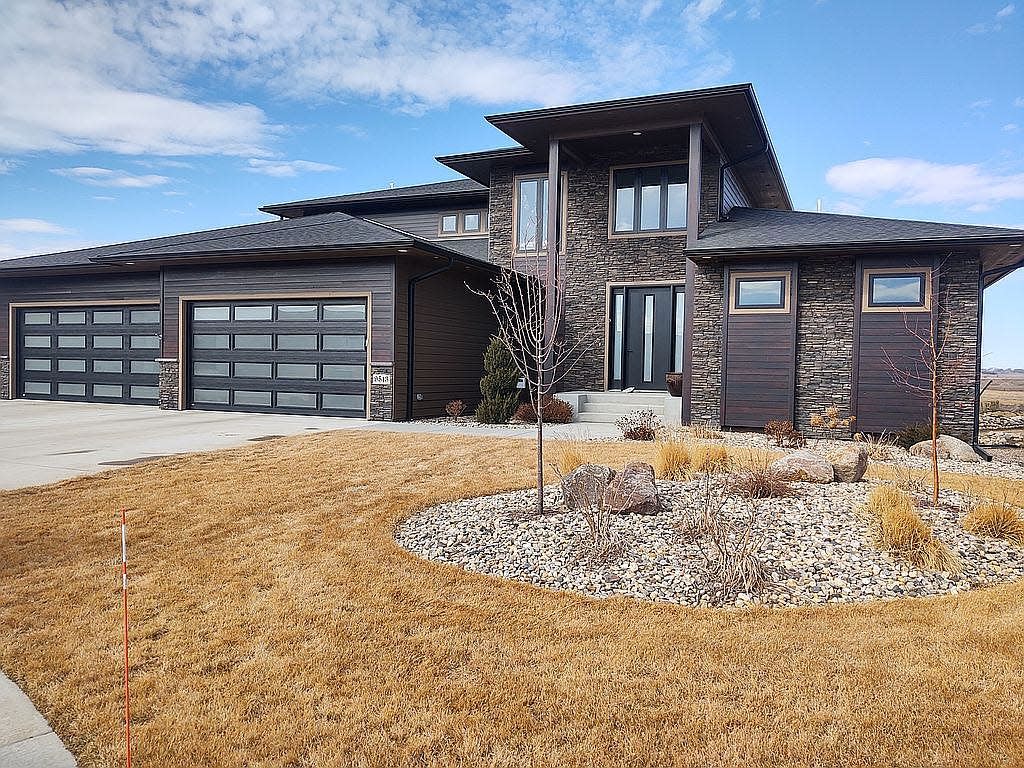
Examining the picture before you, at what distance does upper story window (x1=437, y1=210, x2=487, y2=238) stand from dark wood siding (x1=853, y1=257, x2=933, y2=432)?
9943 mm

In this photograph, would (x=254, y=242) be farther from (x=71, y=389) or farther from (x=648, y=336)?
(x=648, y=336)

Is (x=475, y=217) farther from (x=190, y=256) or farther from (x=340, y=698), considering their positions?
(x=340, y=698)

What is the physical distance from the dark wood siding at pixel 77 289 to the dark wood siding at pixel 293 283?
4.05 feet

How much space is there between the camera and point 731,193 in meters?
15.9

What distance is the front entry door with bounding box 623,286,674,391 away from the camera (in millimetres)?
14945

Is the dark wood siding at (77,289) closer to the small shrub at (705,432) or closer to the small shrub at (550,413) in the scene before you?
the small shrub at (550,413)

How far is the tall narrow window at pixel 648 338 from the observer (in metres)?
15.1

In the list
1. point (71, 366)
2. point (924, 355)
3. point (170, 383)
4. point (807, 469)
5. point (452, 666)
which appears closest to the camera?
point (452, 666)

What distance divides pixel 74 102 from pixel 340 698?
17.4m

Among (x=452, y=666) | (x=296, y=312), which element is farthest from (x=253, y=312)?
(x=452, y=666)

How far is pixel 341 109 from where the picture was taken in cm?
2003

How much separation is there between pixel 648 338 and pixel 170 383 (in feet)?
36.2

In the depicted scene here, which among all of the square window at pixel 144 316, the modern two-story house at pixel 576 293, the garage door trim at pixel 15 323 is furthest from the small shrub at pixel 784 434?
the garage door trim at pixel 15 323

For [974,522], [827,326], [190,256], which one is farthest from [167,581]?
[190,256]
